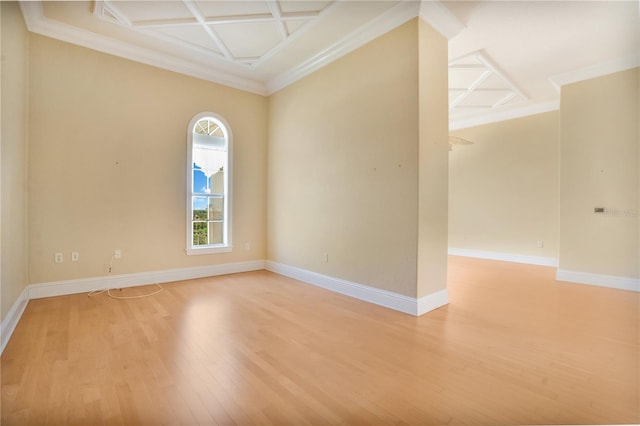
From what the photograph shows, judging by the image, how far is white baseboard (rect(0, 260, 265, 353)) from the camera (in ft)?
8.54

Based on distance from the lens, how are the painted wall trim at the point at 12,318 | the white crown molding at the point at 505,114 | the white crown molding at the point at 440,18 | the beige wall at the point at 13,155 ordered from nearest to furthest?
the painted wall trim at the point at 12,318 → the beige wall at the point at 13,155 → the white crown molding at the point at 440,18 → the white crown molding at the point at 505,114

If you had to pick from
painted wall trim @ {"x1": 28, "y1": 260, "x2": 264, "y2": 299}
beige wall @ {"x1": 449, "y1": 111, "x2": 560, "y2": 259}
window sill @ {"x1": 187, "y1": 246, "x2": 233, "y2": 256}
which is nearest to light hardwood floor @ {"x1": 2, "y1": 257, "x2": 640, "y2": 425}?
painted wall trim @ {"x1": 28, "y1": 260, "x2": 264, "y2": 299}

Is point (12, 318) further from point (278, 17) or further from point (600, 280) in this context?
point (600, 280)

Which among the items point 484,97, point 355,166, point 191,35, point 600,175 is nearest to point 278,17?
point 191,35

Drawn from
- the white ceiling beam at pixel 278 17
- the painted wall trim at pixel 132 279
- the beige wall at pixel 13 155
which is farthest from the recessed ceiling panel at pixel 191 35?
the painted wall trim at pixel 132 279

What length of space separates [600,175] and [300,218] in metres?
4.27

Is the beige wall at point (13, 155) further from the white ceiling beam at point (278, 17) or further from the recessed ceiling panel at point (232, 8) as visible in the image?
the white ceiling beam at point (278, 17)

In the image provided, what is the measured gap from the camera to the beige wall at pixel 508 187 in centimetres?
562

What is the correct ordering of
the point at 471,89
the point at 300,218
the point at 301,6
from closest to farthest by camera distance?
the point at 301,6, the point at 300,218, the point at 471,89

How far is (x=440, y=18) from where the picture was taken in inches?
121

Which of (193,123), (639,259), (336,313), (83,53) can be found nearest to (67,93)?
(83,53)

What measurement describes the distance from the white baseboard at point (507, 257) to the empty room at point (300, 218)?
0.10 meters

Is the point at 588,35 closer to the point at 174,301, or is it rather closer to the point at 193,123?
the point at 193,123

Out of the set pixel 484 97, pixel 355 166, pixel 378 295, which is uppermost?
pixel 484 97
